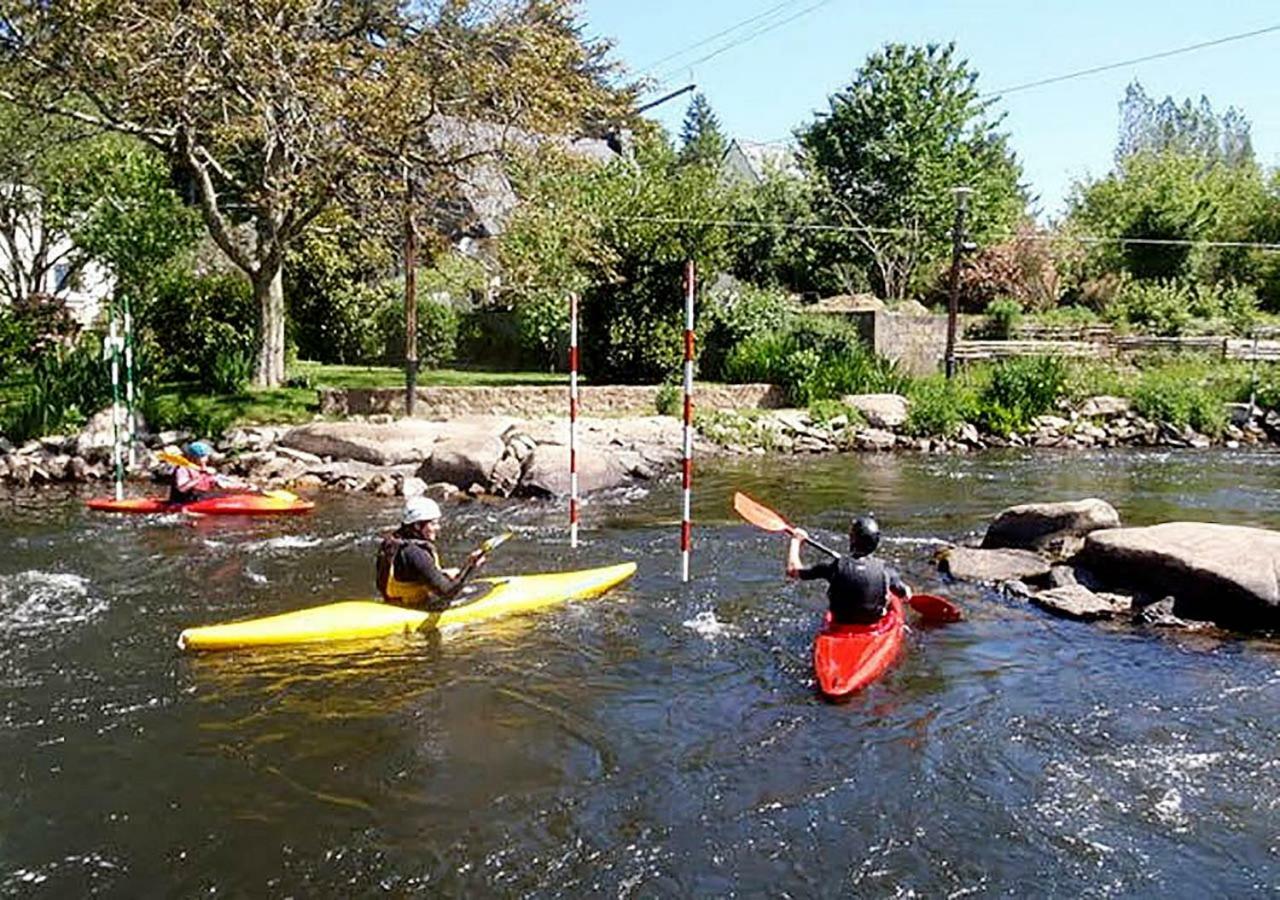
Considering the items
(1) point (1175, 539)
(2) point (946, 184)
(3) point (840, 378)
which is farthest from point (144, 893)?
(2) point (946, 184)

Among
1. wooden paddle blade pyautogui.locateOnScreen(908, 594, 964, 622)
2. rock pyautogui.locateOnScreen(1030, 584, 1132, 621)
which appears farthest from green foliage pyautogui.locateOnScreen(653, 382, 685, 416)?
wooden paddle blade pyautogui.locateOnScreen(908, 594, 964, 622)

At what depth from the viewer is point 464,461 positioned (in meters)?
13.5

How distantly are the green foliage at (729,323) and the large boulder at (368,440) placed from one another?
23.0ft

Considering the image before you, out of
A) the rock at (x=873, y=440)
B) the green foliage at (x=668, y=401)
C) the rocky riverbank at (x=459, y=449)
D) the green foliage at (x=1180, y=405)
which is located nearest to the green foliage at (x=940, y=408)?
the rocky riverbank at (x=459, y=449)

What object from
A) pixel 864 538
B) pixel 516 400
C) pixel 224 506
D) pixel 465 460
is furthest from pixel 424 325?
pixel 864 538

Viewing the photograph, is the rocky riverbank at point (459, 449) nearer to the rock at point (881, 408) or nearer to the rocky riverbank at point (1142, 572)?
Answer: the rock at point (881, 408)

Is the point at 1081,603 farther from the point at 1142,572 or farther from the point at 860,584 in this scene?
the point at 860,584

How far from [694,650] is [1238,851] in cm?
336

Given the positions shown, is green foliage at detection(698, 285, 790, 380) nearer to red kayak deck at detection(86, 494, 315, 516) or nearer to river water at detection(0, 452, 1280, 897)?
red kayak deck at detection(86, 494, 315, 516)

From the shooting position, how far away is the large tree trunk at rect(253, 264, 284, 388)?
16500mm

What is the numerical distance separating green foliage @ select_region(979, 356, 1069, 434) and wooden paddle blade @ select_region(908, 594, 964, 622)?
11.6 m

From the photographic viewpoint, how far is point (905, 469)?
15875 millimetres

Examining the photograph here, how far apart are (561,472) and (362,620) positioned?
625 centimetres

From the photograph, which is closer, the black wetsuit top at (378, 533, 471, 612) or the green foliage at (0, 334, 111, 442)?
the black wetsuit top at (378, 533, 471, 612)
